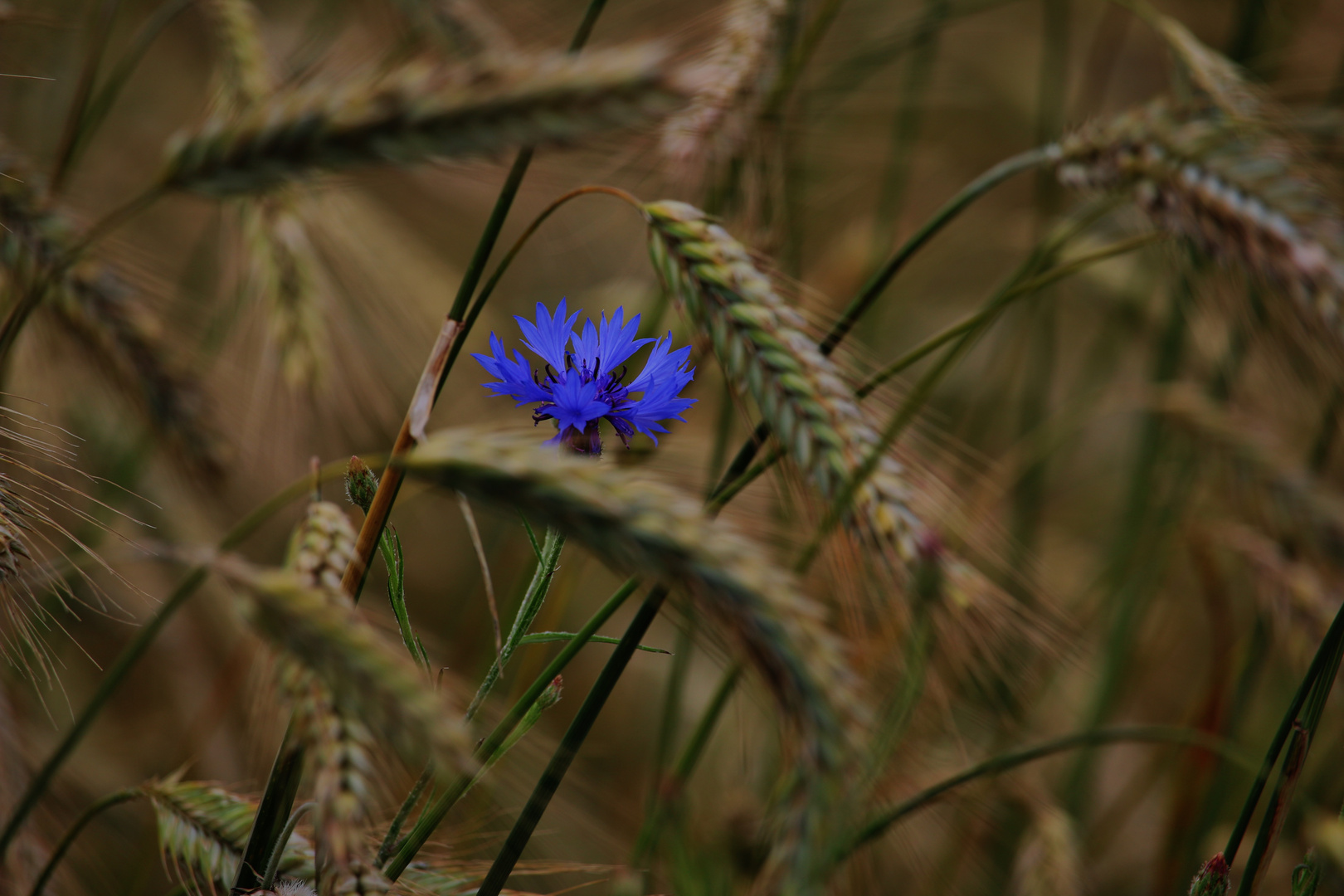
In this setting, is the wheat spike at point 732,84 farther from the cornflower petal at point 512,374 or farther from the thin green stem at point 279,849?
the thin green stem at point 279,849

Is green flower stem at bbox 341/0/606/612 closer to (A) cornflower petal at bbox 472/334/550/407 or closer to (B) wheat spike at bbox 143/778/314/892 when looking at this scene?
(A) cornflower petal at bbox 472/334/550/407

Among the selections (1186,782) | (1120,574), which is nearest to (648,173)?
(1120,574)

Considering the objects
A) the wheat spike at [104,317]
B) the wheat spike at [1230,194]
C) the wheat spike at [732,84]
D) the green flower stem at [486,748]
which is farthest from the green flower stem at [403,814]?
the wheat spike at [1230,194]

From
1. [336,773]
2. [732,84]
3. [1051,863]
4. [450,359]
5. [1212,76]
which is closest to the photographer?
[336,773]

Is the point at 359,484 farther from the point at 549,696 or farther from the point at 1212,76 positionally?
the point at 1212,76

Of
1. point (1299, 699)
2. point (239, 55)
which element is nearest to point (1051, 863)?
point (1299, 699)

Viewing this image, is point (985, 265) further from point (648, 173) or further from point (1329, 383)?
point (648, 173)

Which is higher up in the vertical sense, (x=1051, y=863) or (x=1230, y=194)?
(x=1230, y=194)
